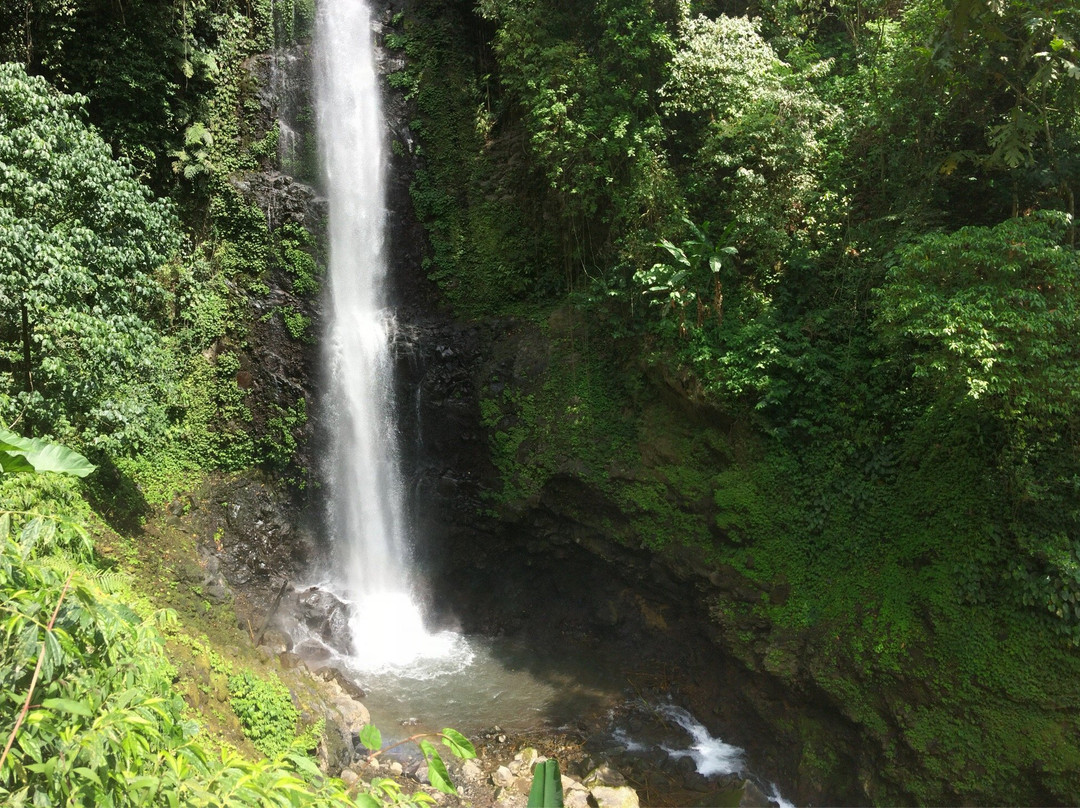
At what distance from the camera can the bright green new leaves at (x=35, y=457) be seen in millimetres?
3242

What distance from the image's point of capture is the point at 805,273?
10.7m

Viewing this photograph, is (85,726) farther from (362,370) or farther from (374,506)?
(362,370)

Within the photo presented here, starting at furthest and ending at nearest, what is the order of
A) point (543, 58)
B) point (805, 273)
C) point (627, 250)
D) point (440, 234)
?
1. point (440, 234)
2. point (543, 58)
3. point (627, 250)
4. point (805, 273)

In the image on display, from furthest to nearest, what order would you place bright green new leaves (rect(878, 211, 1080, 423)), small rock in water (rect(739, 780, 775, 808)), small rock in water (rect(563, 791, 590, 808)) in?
1. small rock in water (rect(739, 780, 775, 808))
2. small rock in water (rect(563, 791, 590, 808))
3. bright green new leaves (rect(878, 211, 1080, 423))

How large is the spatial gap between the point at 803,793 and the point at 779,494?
3866 millimetres

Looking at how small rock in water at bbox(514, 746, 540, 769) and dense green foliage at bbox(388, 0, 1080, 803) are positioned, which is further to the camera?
small rock in water at bbox(514, 746, 540, 769)

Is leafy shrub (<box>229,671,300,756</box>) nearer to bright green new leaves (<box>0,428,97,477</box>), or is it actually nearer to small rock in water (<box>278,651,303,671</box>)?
small rock in water (<box>278,651,303,671</box>)

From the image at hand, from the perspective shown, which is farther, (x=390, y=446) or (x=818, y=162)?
(x=390, y=446)

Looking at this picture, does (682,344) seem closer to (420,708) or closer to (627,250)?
(627,250)

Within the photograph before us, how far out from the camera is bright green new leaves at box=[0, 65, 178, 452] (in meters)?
7.77

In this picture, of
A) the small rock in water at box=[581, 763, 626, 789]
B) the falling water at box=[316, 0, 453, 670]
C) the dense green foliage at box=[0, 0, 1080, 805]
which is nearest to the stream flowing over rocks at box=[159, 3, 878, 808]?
the small rock in water at box=[581, 763, 626, 789]

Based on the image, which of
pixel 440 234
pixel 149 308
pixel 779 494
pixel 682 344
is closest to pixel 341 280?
pixel 440 234

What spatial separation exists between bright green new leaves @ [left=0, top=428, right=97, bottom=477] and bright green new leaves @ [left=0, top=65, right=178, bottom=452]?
5013mm

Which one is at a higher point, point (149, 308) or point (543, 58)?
point (543, 58)
